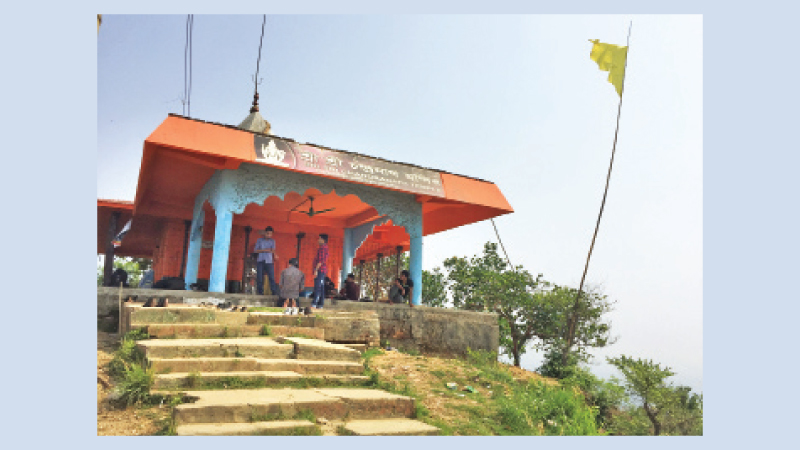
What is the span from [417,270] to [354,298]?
1734mm

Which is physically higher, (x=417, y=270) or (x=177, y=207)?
(x=177, y=207)

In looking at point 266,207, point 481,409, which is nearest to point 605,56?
point 481,409

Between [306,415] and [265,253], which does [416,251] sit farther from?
[306,415]

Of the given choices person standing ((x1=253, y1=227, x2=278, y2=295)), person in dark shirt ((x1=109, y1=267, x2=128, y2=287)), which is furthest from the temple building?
person in dark shirt ((x1=109, y1=267, x2=128, y2=287))

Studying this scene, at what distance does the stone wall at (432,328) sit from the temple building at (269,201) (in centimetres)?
207

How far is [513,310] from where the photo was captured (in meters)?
18.9

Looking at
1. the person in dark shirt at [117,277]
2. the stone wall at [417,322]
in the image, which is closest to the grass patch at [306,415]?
the stone wall at [417,322]

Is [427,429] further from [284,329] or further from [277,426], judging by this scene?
[284,329]

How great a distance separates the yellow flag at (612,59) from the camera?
9.62 m

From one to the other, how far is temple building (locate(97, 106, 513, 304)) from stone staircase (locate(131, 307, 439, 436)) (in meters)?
4.39

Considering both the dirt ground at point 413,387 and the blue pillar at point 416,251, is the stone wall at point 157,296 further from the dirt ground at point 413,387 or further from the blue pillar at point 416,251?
the blue pillar at point 416,251

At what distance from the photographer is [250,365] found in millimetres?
5203

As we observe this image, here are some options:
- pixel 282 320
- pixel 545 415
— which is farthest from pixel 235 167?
pixel 545 415

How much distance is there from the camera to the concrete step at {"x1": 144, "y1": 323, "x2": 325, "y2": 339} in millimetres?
6047
